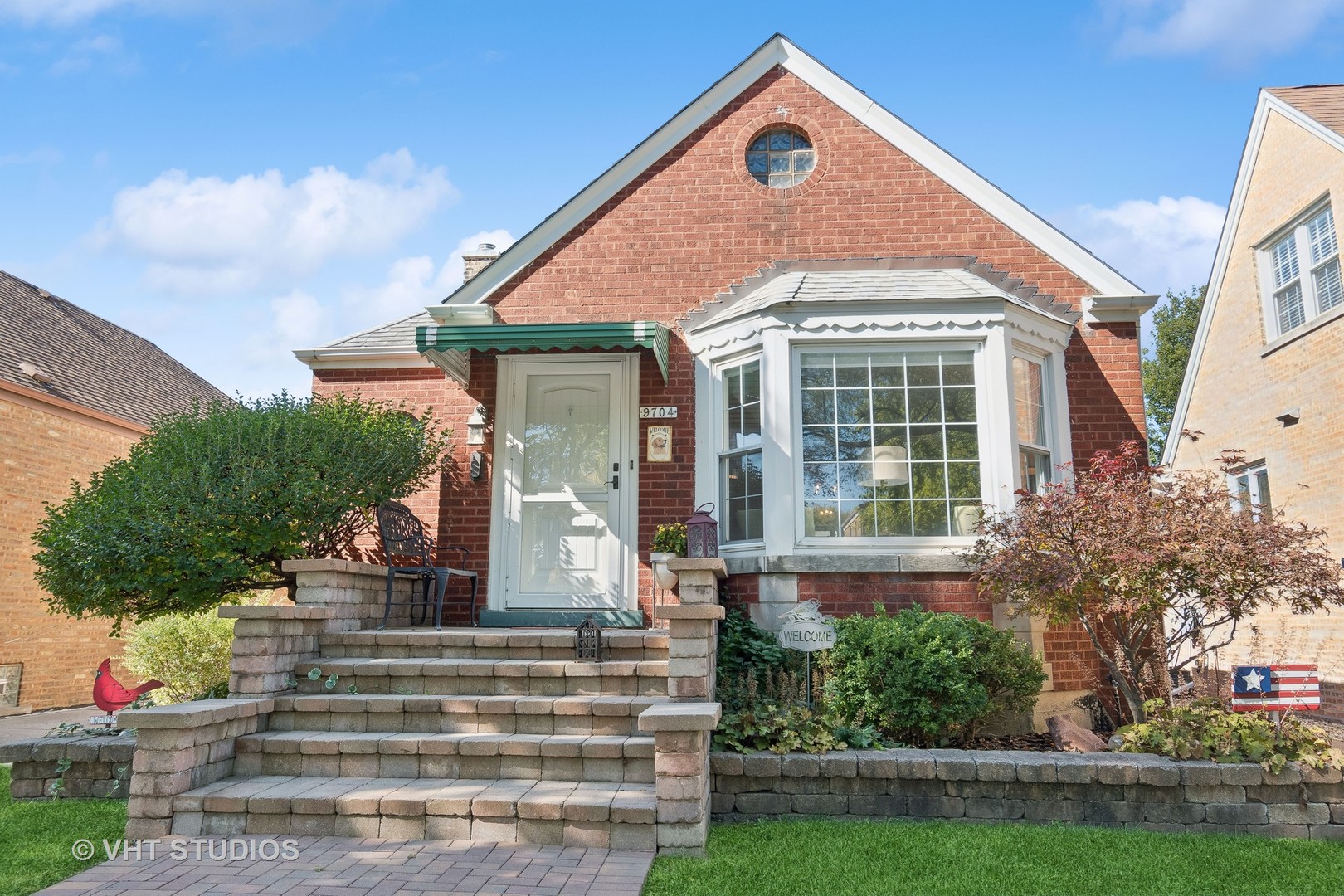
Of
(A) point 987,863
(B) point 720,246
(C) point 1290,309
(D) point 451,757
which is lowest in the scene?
(A) point 987,863

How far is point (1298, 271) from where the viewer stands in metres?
11.9

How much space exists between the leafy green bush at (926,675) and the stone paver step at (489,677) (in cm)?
141

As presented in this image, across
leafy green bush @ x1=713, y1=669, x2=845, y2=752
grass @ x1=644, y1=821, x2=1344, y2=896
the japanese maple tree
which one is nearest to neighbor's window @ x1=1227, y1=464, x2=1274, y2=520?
the japanese maple tree

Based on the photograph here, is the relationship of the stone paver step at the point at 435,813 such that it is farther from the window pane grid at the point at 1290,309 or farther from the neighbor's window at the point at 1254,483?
the window pane grid at the point at 1290,309

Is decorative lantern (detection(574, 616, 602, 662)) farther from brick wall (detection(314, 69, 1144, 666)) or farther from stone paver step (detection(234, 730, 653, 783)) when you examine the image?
brick wall (detection(314, 69, 1144, 666))

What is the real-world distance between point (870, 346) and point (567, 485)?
332 cm

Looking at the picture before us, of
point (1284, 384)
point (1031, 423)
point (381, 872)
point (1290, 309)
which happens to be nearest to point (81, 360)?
point (381, 872)

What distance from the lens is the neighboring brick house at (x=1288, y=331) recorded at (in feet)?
36.0

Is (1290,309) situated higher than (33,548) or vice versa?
(1290,309)

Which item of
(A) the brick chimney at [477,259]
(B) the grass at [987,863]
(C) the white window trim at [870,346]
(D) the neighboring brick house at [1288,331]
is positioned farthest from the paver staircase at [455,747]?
(D) the neighboring brick house at [1288,331]

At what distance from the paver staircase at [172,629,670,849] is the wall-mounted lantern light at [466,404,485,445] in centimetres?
278

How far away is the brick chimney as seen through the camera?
430 inches

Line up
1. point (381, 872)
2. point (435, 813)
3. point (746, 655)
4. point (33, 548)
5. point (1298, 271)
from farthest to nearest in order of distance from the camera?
point (33, 548), point (1298, 271), point (746, 655), point (435, 813), point (381, 872)

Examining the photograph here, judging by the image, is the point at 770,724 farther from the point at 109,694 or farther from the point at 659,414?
the point at 109,694
